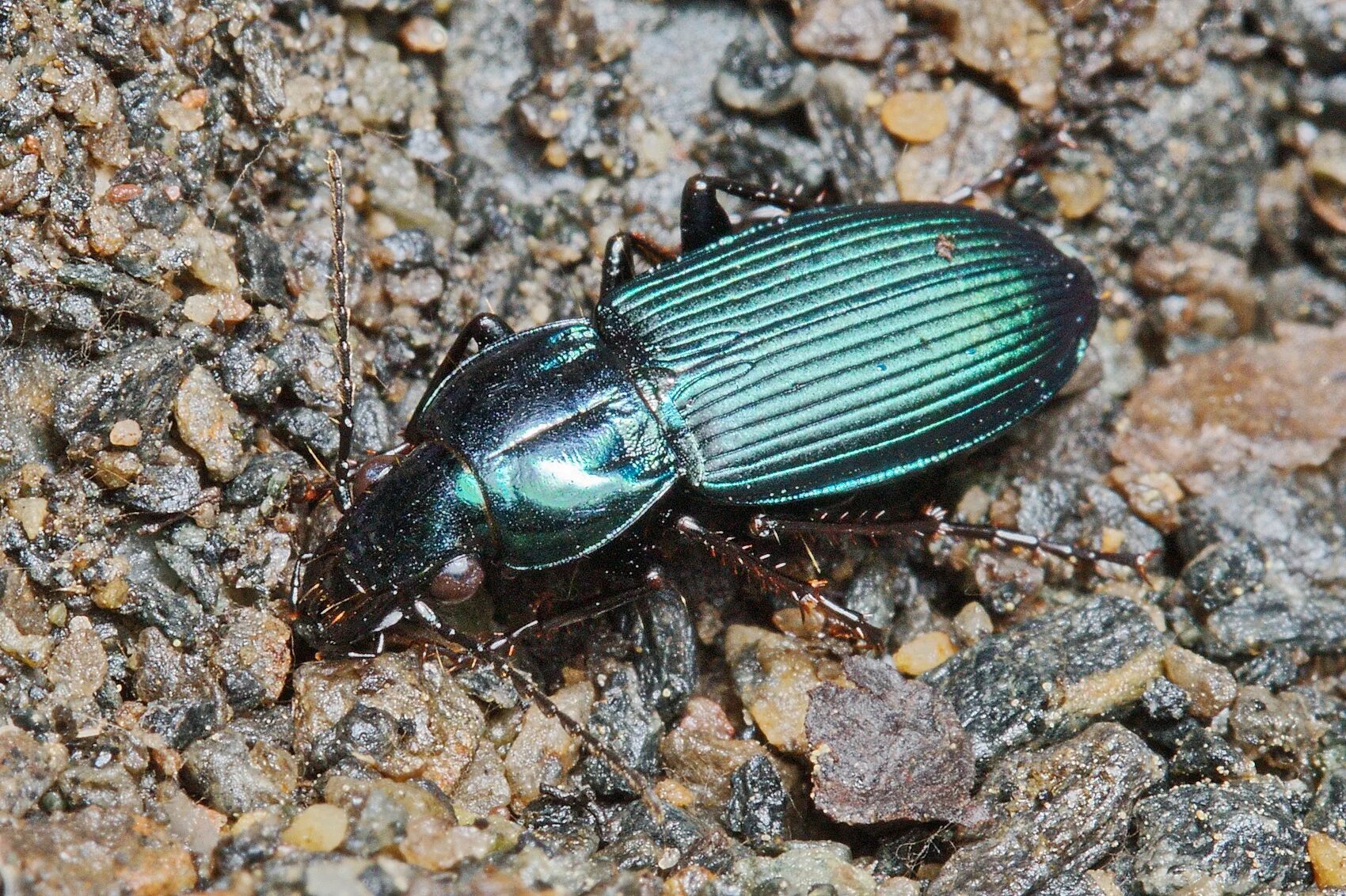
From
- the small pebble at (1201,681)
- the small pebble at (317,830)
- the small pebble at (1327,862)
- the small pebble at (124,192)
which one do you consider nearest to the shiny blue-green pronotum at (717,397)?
the small pebble at (317,830)

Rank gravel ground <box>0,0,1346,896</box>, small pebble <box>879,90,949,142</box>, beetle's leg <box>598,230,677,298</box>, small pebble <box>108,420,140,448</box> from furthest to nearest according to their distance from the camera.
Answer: small pebble <box>879,90,949,142</box>, beetle's leg <box>598,230,677,298</box>, small pebble <box>108,420,140,448</box>, gravel ground <box>0,0,1346,896</box>

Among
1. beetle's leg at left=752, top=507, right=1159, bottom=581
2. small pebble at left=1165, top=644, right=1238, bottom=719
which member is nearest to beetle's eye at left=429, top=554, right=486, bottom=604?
beetle's leg at left=752, top=507, right=1159, bottom=581

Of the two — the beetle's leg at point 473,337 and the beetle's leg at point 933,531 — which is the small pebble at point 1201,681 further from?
the beetle's leg at point 473,337

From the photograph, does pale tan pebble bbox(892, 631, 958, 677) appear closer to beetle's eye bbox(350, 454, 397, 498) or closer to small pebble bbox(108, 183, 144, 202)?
beetle's eye bbox(350, 454, 397, 498)

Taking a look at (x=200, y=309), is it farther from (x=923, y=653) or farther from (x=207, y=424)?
(x=923, y=653)

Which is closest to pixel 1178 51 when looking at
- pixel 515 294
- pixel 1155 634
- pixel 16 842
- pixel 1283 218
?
pixel 1283 218

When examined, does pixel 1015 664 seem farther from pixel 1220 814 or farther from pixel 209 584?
pixel 209 584
